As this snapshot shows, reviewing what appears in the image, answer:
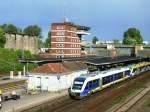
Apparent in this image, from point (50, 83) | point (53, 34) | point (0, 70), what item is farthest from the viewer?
point (53, 34)

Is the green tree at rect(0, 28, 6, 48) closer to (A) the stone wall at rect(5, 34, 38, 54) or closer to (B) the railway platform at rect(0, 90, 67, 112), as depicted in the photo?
(A) the stone wall at rect(5, 34, 38, 54)

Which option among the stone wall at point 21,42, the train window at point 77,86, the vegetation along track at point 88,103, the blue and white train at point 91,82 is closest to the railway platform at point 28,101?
the vegetation along track at point 88,103

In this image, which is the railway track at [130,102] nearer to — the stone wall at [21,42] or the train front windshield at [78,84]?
the train front windshield at [78,84]

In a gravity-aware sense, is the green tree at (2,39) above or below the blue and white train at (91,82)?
above

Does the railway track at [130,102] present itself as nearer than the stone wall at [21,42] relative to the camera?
Yes

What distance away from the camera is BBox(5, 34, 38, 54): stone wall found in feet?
406

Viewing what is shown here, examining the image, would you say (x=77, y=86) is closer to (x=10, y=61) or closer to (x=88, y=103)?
(x=88, y=103)

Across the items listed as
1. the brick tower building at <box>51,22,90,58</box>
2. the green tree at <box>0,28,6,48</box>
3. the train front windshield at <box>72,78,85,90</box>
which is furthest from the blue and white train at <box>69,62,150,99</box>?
the brick tower building at <box>51,22,90,58</box>

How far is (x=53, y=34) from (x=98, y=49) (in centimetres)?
4218

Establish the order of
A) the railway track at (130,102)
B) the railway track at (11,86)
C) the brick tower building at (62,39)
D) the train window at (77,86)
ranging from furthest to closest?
the brick tower building at (62,39), the railway track at (11,86), the train window at (77,86), the railway track at (130,102)

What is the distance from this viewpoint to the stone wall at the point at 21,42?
123750 millimetres

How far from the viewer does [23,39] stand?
13125cm

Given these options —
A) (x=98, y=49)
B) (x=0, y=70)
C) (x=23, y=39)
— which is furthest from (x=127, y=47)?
(x=0, y=70)

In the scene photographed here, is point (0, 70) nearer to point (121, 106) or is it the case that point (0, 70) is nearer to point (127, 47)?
point (121, 106)
